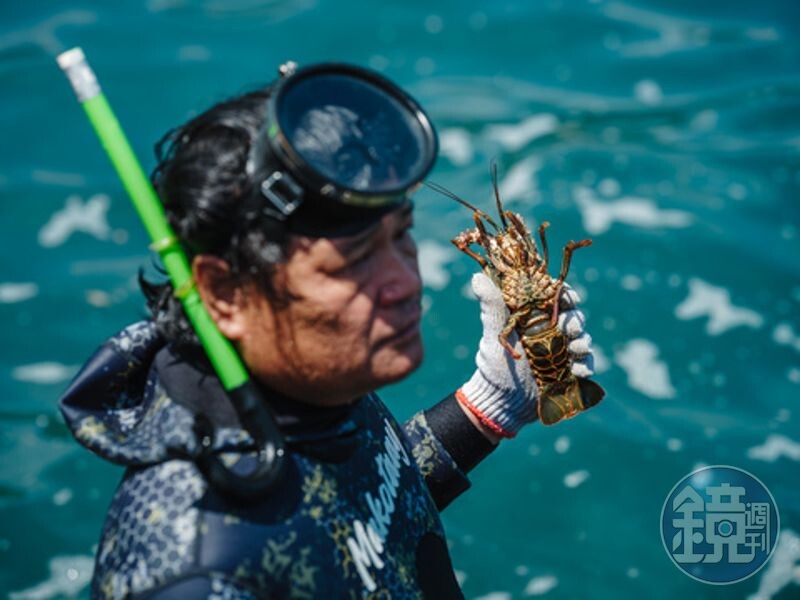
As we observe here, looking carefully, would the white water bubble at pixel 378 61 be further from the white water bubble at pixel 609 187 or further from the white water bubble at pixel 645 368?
the white water bubble at pixel 645 368

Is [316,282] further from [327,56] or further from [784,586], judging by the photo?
[327,56]

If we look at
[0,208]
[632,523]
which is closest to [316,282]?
[632,523]

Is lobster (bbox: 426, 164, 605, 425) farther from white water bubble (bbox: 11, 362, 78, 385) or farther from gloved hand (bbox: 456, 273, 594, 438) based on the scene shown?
white water bubble (bbox: 11, 362, 78, 385)

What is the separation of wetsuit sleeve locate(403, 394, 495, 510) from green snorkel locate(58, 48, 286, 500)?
75cm

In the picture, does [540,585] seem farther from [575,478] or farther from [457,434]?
[457,434]

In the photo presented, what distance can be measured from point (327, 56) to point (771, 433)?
4.12 meters

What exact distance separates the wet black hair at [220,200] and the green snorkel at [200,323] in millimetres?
49

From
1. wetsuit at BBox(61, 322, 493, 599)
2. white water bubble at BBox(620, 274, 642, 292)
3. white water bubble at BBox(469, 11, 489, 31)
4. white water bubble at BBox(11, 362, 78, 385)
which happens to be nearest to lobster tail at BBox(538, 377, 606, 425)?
wetsuit at BBox(61, 322, 493, 599)

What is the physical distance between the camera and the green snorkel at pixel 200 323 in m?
1.77

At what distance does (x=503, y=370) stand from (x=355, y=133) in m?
1.02

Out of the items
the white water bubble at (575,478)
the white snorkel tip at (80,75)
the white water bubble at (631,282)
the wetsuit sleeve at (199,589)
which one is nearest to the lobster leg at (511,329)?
the wetsuit sleeve at (199,589)

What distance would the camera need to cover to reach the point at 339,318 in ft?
6.20

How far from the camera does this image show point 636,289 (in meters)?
5.52

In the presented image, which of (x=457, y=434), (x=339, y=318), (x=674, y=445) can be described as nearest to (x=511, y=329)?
(x=457, y=434)
